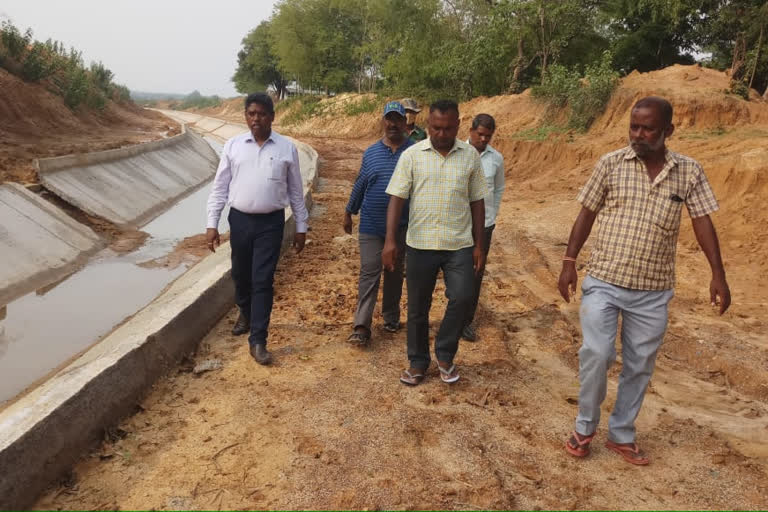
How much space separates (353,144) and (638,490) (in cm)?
2688

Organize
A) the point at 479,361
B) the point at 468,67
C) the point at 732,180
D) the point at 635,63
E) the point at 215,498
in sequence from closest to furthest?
the point at 215,498 < the point at 479,361 < the point at 732,180 < the point at 635,63 < the point at 468,67

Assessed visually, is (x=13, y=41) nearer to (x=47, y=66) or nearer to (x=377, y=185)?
(x=47, y=66)

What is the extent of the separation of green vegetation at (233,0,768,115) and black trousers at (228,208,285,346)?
12.8 m

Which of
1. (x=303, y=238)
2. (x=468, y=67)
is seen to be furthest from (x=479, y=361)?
(x=468, y=67)

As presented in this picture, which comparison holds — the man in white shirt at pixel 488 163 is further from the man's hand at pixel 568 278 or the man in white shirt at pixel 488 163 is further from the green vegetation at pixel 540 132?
the green vegetation at pixel 540 132

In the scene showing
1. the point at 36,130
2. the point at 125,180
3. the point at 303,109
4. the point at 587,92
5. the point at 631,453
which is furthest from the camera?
the point at 303,109

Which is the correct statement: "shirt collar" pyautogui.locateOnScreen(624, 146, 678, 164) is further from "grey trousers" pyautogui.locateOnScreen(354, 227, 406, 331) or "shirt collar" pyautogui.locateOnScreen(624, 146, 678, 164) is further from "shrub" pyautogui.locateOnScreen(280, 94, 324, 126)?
"shrub" pyautogui.locateOnScreen(280, 94, 324, 126)

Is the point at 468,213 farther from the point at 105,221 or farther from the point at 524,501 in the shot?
the point at 105,221


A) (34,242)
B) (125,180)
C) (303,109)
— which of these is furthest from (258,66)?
(34,242)

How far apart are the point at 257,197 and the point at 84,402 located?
1804mm

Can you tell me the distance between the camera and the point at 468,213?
3914 mm

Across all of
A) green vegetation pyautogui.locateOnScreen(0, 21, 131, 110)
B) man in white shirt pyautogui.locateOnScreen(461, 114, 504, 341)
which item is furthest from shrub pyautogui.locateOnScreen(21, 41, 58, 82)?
man in white shirt pyautogui.locateOnScreen(461, 114, 504, 341)

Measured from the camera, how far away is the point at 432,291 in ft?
13.4

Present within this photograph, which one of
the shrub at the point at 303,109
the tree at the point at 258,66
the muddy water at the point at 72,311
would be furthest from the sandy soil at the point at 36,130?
the tree at the point at 258,66
